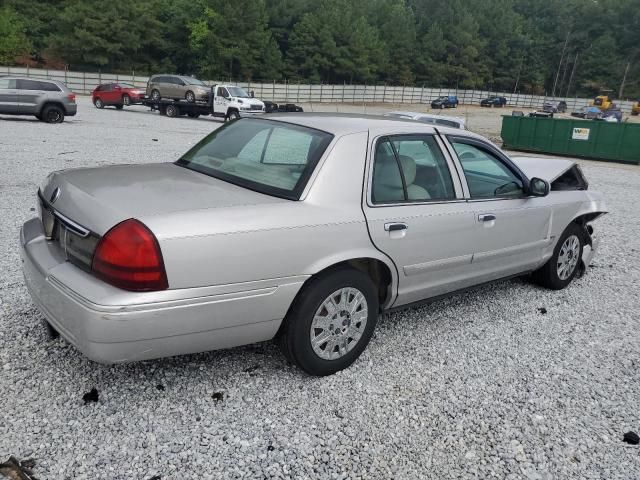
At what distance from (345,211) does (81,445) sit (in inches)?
70.2

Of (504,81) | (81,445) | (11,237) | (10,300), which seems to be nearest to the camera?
(81,445)

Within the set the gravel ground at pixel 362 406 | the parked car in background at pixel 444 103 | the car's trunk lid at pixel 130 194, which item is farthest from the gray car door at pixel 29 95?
the parked car in background at pixel 444 103

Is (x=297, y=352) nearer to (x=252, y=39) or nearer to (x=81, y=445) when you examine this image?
(x=81, y=445)

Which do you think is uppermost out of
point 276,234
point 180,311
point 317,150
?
point 317,150

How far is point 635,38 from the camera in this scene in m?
106

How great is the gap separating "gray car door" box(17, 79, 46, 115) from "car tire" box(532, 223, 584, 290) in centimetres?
1801

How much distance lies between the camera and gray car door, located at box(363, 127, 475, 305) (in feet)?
11.0

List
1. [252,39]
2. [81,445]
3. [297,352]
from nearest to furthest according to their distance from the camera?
[81,445]
[297,352]
[252,39]

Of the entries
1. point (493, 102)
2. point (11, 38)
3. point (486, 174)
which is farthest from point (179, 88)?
point (493, 102)

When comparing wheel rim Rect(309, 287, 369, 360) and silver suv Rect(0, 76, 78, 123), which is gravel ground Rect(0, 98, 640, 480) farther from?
silver suv Rect(0, 76, 78, 123)

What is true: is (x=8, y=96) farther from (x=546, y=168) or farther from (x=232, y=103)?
(x=546, y=168)

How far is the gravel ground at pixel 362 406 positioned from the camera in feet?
8.33

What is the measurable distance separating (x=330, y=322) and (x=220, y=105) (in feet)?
82.0

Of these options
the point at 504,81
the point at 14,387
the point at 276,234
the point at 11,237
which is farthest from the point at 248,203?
the point at 504,81
